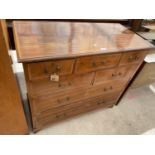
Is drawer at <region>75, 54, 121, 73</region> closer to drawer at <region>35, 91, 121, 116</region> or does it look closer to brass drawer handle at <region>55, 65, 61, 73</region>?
brass drawer handle at <region>55, 65, 61, 73</region>

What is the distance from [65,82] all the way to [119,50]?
1.75 feet

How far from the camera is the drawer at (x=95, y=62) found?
1.00 metres

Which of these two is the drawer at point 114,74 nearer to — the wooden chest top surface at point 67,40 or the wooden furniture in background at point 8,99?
the wooden chest top surface at point 67,40

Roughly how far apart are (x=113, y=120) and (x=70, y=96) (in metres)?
0.87

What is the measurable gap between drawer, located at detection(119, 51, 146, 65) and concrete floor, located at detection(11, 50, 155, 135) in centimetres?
90

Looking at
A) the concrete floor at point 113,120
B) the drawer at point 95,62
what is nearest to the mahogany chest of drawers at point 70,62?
the drawer at point 95,62

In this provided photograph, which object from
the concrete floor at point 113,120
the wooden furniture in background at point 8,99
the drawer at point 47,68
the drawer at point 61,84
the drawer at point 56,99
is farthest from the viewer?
the concrete floor at point 113,120

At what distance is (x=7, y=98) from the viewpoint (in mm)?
972

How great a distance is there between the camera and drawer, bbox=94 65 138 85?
1.24 m

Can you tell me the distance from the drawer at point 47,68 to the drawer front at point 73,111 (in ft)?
1.77

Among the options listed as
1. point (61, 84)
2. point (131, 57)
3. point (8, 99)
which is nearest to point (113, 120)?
point (131, 57)

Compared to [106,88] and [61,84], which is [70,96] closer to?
[61,84]

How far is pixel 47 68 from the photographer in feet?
2.97
